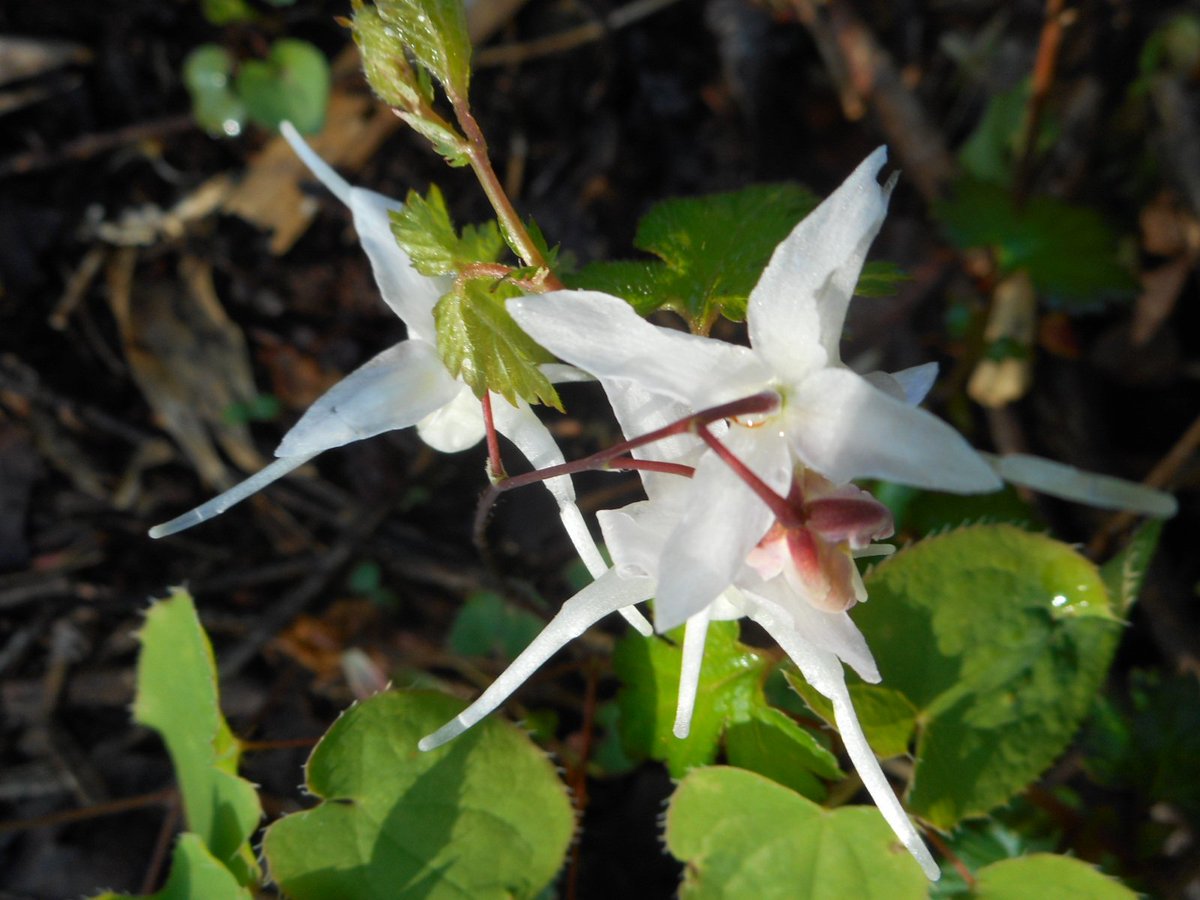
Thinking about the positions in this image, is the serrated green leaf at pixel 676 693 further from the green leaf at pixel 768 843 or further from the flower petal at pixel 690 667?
the flower petal at pixel 690 667

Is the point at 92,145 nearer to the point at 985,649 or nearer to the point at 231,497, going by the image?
the point at 231,497

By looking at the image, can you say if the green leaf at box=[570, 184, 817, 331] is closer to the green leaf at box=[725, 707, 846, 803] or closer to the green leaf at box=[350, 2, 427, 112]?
the green leaf at box=[350, 2, 427, 112]

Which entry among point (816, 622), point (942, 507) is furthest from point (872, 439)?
point (942, 507)

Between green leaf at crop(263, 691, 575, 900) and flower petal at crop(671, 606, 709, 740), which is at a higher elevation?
flower petal at crop(671, 606, 709, 740)

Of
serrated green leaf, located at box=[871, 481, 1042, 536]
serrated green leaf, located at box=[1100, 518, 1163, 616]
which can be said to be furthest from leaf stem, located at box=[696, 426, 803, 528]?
serrated green leaf, located at box=[871, 481, 1042, 536]

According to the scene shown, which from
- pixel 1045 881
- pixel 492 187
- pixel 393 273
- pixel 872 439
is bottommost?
pixel 1045 881
